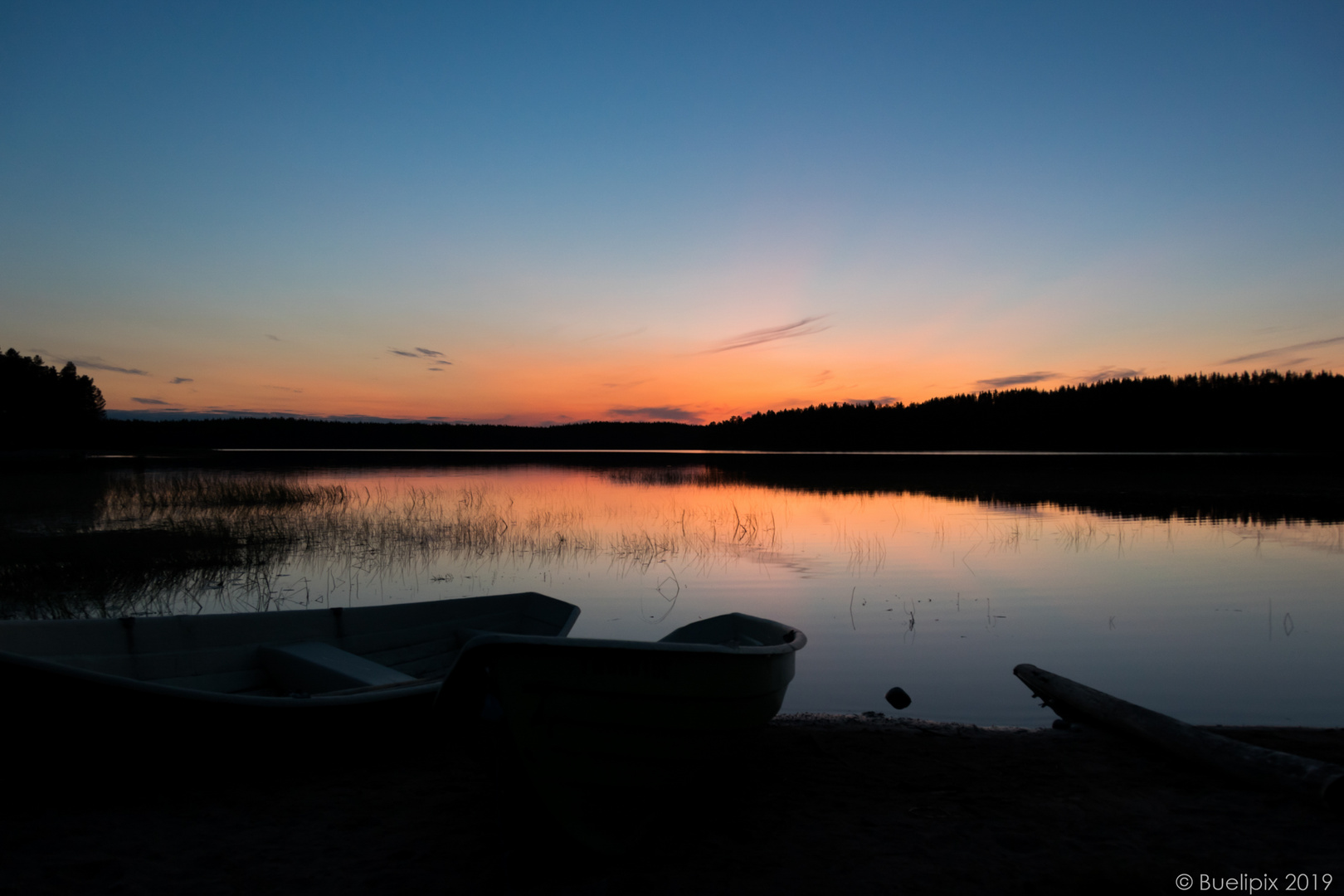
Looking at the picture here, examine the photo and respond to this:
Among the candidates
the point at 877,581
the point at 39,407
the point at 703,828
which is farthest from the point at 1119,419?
the point at 39,407

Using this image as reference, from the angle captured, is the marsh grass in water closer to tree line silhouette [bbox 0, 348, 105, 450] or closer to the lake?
the lake

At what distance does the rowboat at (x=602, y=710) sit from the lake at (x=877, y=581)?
3574mm

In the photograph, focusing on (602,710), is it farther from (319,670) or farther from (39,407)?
(39,407)

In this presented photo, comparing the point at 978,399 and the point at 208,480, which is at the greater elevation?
the point at 978,399

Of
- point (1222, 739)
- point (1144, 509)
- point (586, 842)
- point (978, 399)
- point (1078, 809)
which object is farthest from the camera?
point (978, 399)

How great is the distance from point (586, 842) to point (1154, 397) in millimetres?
122819

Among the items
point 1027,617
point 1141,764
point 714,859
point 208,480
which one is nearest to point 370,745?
point 714,859

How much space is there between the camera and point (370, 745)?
18.9 ft

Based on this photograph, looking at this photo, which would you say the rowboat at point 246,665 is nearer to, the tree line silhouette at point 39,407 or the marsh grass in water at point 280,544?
the marsh grass in water at point 280,544

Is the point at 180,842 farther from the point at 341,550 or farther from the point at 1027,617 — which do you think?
the point at 341,550

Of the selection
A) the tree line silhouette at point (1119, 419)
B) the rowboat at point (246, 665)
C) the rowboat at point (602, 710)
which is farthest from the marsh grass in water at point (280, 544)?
the tree line silhouette at point (1119, 419)

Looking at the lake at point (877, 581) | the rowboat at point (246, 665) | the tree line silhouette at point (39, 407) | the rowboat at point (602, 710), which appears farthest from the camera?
the tree line silhouette at point (39, 407)

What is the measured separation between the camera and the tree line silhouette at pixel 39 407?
70.2 meters

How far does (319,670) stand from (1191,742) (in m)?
7.21
